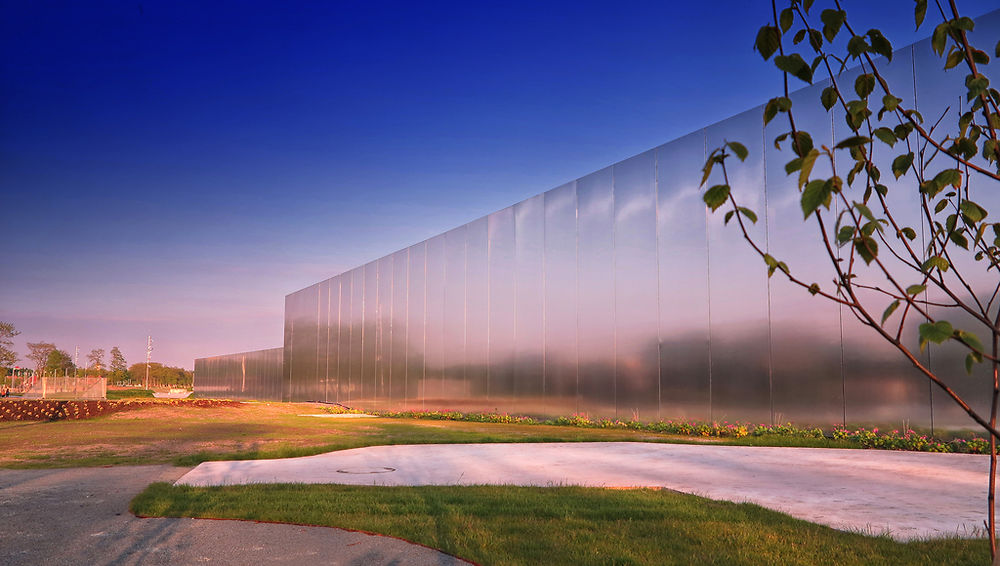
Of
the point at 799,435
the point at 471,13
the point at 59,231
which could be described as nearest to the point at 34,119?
the point at 59,231

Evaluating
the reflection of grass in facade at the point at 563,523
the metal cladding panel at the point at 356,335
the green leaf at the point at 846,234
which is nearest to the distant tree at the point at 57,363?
the metal cladding panel at the point at 356,335

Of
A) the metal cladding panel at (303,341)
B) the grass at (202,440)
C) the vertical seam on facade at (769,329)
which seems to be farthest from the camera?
the metal cladding panel at (303,341)

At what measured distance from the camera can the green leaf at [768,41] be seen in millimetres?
1831

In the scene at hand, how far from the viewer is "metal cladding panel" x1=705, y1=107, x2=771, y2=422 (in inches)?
606

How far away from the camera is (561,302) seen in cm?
2125

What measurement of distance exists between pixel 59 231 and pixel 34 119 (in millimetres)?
13832

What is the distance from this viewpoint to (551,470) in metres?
9.45

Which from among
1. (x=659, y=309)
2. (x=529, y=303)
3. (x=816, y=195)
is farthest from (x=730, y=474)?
(x=529, y=303)

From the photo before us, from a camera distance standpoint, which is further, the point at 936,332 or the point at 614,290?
the point at 614,290

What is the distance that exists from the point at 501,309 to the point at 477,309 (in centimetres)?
142

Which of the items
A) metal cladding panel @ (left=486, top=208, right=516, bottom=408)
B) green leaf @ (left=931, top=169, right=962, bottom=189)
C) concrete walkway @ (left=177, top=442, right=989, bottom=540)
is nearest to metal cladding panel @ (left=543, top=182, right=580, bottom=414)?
metal cladding panel @ (left=486, top=208, right=516, bottom=408)

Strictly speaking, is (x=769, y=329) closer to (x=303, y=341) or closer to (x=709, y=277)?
(x=709, y=277)

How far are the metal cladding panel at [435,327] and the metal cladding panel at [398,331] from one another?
1.94 m

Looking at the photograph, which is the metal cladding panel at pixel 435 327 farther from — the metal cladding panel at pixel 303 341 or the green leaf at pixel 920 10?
the green leaf at pixel 920 10
